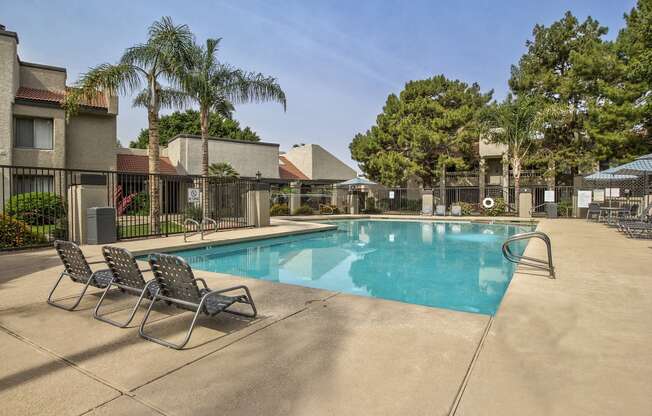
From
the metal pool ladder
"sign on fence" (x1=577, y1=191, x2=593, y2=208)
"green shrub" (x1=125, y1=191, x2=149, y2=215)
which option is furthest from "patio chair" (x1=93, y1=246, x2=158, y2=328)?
"sign on fence" (x1=577, y1=191, x2=593, y2=208)

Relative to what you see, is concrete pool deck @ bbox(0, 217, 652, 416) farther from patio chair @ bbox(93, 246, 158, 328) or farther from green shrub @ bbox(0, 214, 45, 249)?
green shrub @ bbox(0, 214, 45, 249)

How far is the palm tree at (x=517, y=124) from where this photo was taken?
944 inches

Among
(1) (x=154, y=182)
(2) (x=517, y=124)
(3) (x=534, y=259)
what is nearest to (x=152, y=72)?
(1) (x=154, y=182)

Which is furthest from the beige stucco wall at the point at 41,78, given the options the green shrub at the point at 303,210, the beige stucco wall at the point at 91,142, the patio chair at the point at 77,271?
the patio chair at the point at 77,271

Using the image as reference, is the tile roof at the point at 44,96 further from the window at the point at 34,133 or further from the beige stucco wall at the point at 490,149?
the beige stucco wall at the point at 490,149

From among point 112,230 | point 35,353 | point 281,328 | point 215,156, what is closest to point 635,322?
point 281,328

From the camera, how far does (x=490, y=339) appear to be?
3.49m

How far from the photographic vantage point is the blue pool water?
712 cm

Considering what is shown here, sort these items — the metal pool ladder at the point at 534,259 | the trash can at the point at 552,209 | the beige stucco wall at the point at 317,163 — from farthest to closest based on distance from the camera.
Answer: the beige stucco wall at the point at 317,163 → the trash can at the point at 552,209 → the metal pool ladder at the point at 534,259

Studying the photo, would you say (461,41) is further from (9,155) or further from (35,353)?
(9,155)

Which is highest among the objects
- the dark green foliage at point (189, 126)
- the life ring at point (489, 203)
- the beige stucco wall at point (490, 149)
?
the dark green foliage at point (189, 126)

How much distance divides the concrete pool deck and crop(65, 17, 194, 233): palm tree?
8.55m

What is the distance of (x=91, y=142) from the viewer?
65.3 ft

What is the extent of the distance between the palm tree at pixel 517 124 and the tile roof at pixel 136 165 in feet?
72.5
